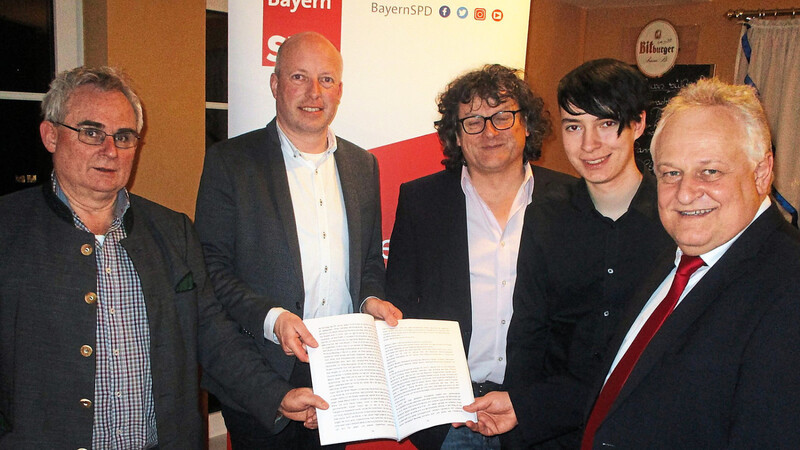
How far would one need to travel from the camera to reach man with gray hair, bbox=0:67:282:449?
5.36 feet

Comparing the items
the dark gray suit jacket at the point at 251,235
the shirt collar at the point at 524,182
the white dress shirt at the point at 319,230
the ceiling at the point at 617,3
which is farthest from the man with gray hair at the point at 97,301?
the ceiling at the point at 617,3

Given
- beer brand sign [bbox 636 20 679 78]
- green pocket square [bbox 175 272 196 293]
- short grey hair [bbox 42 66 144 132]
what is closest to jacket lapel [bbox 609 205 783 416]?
green pocket square [bbox 175 272 196 293]

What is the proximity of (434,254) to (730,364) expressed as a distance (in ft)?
4.28

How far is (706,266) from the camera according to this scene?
136 cm

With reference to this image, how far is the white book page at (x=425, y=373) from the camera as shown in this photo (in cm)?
186

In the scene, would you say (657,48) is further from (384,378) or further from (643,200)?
(384,378)

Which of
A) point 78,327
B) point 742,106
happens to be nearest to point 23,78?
point 78,327

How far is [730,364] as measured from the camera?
1.16 meters

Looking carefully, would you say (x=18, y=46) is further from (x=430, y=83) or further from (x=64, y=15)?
(x=430, y=83)

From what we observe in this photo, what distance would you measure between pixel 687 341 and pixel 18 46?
12.5 ft

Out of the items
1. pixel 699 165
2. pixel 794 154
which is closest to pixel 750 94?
pixel 699 165

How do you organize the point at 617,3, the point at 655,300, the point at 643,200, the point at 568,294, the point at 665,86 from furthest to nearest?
1. the point at 617,3
2. the point at 665,86
3. the point at 568,294
4. the point at 643,200
5. the point at 655,300

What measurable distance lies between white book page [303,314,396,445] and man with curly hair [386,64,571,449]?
1.50 feet

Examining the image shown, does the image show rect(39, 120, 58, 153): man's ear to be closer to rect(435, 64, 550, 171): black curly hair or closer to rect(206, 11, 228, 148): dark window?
rect(435, 64, 550, 171): black curly hair
